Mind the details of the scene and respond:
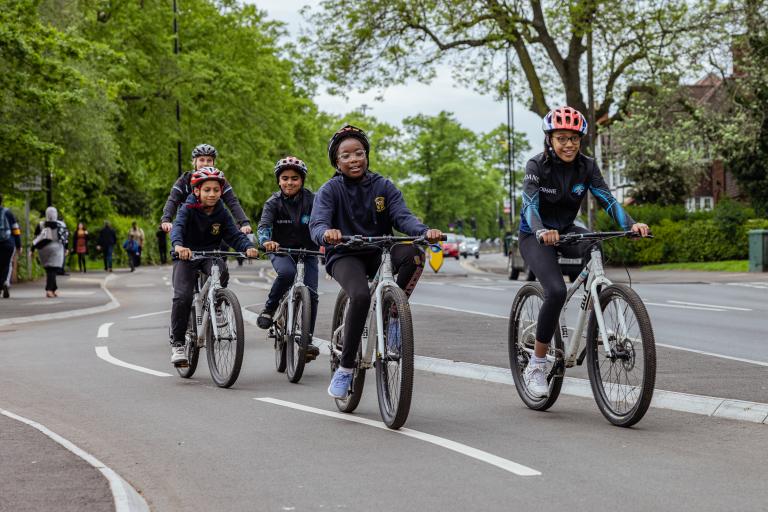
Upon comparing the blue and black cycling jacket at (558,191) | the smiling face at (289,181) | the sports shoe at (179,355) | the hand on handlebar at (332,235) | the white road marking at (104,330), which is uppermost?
the smiling face at (289,181)

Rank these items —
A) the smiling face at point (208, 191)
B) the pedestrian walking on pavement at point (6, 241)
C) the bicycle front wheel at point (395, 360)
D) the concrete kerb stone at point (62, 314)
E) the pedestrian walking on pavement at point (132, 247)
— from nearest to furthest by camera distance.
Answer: the bicycle front wheel at point (395, 360), the smiling face at point (208, 191), the concrete kerb stone at point (62, 314), the pedestrian walking on pavement at point (6, 241), the pedestrian walking on pavement at point (132, 247)

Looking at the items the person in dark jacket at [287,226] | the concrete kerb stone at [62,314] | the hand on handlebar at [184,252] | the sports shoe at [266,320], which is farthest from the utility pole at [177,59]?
the hand on handlebar at [184,252]

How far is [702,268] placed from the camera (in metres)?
36.4

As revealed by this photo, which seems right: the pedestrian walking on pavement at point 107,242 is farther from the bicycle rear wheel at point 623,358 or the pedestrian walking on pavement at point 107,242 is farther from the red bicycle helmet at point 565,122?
the bicycle rear wheel at point 623,358

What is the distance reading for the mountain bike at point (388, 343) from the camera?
705 cm

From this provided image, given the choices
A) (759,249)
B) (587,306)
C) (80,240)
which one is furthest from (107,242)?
(587,306)

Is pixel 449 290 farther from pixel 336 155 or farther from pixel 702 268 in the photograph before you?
pixel 336 155

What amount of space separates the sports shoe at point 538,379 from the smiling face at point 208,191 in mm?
3496

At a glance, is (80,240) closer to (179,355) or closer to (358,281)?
(179,355)

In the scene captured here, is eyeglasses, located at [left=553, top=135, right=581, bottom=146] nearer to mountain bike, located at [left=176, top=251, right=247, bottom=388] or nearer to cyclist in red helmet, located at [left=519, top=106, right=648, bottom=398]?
cyclist in red helmet, located at [left=519, top=106, right=648, bottom=398]

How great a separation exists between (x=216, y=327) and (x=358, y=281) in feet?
8.33

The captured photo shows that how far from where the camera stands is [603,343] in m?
7.30

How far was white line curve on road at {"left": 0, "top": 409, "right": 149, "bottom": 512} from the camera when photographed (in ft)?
17.1

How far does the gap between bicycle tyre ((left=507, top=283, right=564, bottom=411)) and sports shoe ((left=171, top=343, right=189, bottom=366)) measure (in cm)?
325
